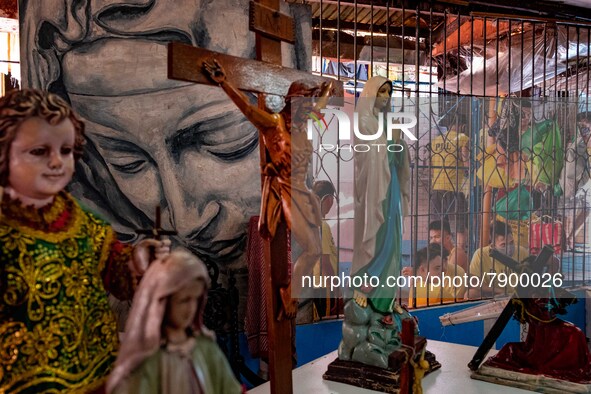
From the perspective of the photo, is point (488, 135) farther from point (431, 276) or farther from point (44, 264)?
point (44, 264)

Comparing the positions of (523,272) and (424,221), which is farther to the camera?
(424,221)

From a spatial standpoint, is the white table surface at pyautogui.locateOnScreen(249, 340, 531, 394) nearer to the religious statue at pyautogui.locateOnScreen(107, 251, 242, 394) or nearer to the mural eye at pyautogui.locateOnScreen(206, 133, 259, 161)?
the mural eye at pyautogui.locateOnScreen(206, 133, 259, 161)

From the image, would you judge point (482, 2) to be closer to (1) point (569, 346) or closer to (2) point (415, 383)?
(1) point (569, 346)

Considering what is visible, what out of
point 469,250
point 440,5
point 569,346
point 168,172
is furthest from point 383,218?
point 440,5

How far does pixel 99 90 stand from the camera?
2.83 metres

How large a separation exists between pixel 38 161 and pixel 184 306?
1.40 feet

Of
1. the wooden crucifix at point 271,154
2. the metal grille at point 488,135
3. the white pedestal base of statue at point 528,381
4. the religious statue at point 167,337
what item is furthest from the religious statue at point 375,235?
the religious statue at point 167,337

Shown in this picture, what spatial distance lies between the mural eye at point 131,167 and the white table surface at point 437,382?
1.14 m

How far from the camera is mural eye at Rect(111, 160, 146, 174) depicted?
9.47 feet

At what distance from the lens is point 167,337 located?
1130 mm

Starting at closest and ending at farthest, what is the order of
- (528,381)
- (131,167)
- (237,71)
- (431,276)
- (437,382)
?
(237,71) → (528,381) → (437,382) → (131,167) → (431,276)

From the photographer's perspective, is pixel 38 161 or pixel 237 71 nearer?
pixel 38 161

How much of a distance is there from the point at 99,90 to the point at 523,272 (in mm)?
2004

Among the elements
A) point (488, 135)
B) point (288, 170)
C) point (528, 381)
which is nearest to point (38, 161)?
point (288, 170)
